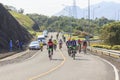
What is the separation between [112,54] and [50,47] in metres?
8.44

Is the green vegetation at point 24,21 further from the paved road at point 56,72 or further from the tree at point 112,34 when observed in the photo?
the paved road at point 56,72

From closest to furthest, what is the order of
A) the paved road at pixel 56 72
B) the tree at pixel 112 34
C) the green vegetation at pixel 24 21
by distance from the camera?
the paved road at pixel 56 72 < the tree at pixel 112 34 < the green vegetation at pixel 24 21

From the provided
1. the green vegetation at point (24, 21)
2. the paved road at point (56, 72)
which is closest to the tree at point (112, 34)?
the green vegetation at point (24, 21)

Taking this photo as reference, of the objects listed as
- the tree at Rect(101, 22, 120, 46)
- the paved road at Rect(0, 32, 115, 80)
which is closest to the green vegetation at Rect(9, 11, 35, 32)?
the tree at Rect(101, 22, 120, 46)

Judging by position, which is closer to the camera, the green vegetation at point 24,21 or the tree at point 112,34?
the tree at point 112,34

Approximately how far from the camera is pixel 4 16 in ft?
223

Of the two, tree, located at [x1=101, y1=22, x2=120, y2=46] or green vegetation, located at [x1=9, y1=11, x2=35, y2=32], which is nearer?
tree, located at [x1=101, y1=22, x2=120, y2=46]

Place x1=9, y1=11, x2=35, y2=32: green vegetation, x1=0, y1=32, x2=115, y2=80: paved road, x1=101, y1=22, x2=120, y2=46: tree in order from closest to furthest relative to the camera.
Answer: x1=0, y1=32, x2=115, y2=80: paved road
x1=101, y1=22, x2=120, y2=46: tree
x1=9, y1=11, x2=35, y2=32: green vegetation

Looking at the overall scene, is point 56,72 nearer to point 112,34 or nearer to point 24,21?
point 112,34

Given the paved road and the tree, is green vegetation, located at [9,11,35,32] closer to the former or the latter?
the tree

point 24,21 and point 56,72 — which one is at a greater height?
point 24,21

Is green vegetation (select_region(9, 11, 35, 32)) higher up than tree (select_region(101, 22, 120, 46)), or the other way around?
green vegetation (select_region(9, 11, 35, 32))

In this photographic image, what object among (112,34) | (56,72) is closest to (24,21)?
(112,34)

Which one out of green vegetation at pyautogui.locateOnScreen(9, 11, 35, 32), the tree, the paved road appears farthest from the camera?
green vegetation at pyautogui.locateOnScreen(9, 11, 35, 32)
